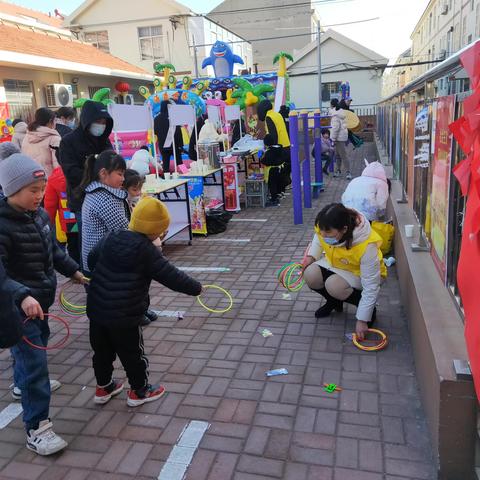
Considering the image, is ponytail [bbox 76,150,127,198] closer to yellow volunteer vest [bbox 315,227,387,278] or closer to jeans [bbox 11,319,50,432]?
jeans [bbox 11,319,50,432]

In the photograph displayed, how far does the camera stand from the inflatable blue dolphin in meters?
16.8

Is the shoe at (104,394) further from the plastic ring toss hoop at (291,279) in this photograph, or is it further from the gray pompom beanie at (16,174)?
the plastic ring toss hoop at (291,279)

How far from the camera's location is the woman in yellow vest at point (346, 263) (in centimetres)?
364

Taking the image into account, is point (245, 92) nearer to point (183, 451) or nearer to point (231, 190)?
point (231, 190)

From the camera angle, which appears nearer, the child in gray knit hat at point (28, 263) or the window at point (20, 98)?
the child in gray knit hat at point (28, 263)

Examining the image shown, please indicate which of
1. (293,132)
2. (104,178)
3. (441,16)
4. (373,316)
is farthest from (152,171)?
(441,16)

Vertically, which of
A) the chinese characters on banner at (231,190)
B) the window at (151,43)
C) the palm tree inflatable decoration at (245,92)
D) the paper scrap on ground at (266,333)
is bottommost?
the paper scrap on ground at (266,333)

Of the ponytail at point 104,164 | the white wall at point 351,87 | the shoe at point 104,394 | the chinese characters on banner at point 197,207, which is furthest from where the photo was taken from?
the white wall at point 351,87

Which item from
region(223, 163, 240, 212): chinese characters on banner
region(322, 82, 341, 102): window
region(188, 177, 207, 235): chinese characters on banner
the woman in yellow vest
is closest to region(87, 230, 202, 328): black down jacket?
the woman in yellow vest

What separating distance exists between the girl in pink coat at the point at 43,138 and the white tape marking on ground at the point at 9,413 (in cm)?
357

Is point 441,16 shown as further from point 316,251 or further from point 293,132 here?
point 316,251

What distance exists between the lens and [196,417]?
9.93 ft

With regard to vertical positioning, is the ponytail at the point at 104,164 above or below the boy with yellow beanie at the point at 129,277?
above

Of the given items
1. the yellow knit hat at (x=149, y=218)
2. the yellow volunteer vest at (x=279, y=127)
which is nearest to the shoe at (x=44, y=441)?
the yellow knit hat at (x=149, y=218)
